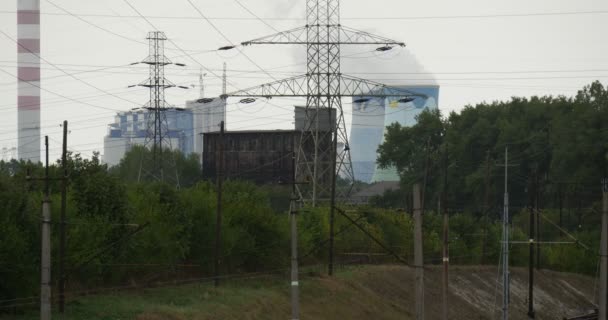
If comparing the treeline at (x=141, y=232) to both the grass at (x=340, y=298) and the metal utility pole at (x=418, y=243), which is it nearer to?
the grass at (x=340, y=298)

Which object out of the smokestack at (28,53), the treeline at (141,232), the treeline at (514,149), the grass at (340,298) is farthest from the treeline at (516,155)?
the smokestack at (28,53)

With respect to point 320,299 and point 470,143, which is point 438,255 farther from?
point 470,143

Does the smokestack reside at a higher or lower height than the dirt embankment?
higher

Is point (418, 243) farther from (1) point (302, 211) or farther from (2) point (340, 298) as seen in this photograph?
(1) point (302, 211)

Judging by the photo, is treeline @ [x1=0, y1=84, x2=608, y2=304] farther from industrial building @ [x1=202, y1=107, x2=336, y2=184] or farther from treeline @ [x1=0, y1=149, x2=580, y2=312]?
industrial building @ [x1=202, y1=107, x2=336, y2=184]

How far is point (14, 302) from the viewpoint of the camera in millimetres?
39969

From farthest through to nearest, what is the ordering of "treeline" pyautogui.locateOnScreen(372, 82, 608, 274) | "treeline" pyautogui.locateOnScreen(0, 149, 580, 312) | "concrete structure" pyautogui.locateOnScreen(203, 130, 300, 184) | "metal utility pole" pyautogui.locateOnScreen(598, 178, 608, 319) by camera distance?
"treeline" pyautogui.locateOnScreen(372, 82, 608, 274) → "concrete structure" pyautogui.locateOnScreen(203, 130, 300, 184) → "treeline" pyautogui.locateOnScreen(0, 149, 580, 312) → "metal utility pole" pyautogui.locateOnScreen(598, 178, 608, 319)

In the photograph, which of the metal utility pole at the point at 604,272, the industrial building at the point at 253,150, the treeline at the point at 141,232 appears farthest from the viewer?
the industrial building at the point at 253,150

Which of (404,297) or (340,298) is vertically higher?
(340,298)

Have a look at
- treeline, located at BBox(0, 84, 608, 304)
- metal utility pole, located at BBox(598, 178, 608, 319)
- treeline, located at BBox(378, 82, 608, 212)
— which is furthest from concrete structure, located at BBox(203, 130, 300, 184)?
metal utility pole, located at BBox(598, 178, 608, 319)

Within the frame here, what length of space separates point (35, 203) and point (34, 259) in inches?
111

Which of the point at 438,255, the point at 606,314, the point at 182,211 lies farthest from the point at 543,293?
the point at 606,314

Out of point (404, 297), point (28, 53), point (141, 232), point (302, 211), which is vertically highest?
point (28, 53)

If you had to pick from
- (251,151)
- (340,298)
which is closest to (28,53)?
(251,151)
